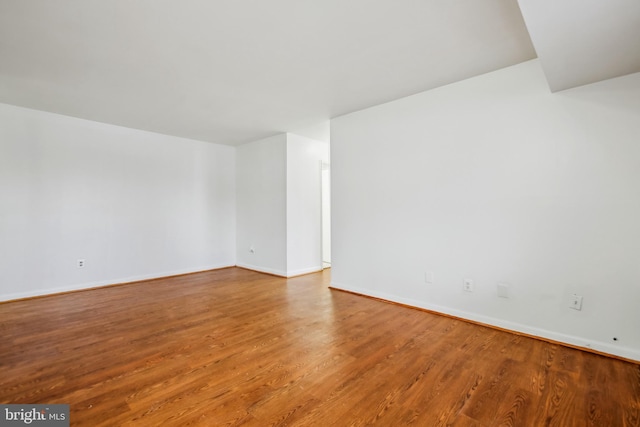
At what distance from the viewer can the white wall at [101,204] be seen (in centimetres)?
361

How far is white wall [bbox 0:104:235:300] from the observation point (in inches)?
142

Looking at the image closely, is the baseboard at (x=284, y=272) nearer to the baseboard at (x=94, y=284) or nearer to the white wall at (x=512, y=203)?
the baseboard at (x=94, y=284)

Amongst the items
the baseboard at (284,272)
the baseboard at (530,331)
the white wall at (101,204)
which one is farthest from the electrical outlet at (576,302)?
the white wall at (101,204)

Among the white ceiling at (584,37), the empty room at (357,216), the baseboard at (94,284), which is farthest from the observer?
the baseboard at (94,284)

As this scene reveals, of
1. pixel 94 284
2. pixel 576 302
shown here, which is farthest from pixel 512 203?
pixel 94 284

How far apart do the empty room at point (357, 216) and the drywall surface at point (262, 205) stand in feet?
2.64

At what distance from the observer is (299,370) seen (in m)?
1.94

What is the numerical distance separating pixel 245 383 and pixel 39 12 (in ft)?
9.07

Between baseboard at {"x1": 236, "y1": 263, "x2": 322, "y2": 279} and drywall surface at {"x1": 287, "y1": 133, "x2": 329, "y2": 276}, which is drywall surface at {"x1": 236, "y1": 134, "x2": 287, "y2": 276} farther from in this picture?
drywall surface at {"x1": 287, "y1": 133, "x2": 329, "y2": 276}

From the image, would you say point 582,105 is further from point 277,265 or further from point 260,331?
point 277,265

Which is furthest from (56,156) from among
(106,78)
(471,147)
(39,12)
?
(471,147)

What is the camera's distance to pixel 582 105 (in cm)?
226

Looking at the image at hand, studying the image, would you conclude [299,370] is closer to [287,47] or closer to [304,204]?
[287,47]

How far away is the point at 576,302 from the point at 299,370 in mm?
2229
